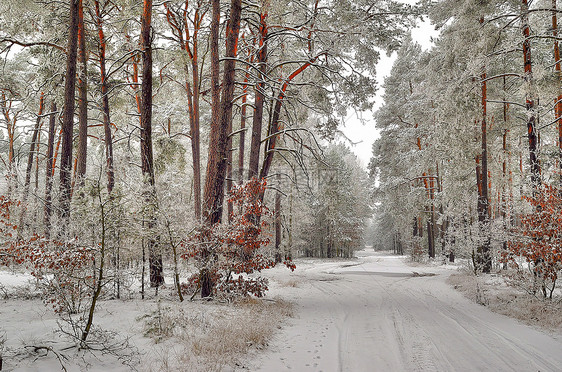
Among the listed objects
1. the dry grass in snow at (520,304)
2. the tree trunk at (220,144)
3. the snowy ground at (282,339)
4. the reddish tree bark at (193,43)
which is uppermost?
the reddish tree bark at (193,43)

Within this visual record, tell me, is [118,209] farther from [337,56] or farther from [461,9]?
[461,9]

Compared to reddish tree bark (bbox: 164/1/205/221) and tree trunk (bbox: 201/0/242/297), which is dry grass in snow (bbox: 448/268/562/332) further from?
reddish tree bark (bbox: 164/1/205/221)

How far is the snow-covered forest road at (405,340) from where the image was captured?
14.1 feet

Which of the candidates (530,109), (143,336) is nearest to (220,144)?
(143,336)

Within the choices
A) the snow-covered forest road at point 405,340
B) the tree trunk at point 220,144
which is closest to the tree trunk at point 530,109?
the snow-covered forest road at point 405,340

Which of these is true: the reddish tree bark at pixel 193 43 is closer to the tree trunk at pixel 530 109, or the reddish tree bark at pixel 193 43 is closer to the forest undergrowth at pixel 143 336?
the forest undergrowth at pixel 143 336

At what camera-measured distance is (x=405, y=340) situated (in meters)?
5.33

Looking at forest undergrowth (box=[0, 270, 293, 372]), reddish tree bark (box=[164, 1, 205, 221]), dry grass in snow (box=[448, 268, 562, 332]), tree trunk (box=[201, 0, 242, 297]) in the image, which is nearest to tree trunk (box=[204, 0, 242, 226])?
tree trunk (box=[201, 0, 242, 297])

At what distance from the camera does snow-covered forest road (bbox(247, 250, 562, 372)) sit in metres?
4.30

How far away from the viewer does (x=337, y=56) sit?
10203 millimetres

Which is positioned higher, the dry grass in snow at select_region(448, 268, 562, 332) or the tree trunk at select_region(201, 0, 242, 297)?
the tree trunk at select_region(201, 0, 242, 297)

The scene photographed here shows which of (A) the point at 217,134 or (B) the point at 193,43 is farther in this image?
(B) the point at 193,43

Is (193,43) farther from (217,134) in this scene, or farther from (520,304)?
(520,304)

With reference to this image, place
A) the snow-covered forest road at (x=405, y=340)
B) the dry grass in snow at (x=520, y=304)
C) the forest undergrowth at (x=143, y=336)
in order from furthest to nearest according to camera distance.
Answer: the dry grass in snow at (x=520, y=304) < the snow-covered forest road at (x=405, y=340) < the forest undergrowth at (x=143, y=336)
